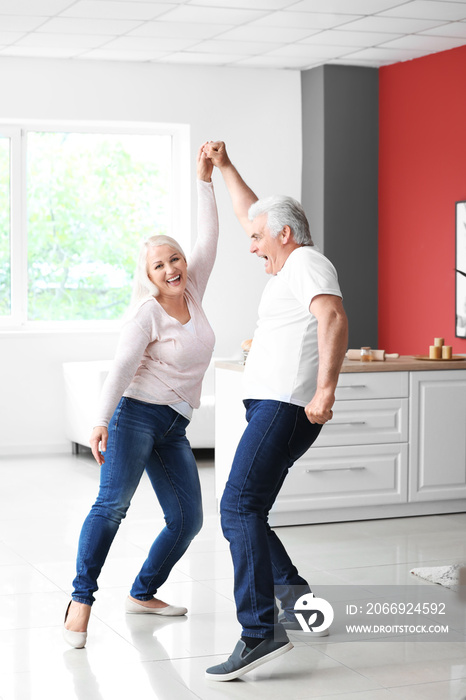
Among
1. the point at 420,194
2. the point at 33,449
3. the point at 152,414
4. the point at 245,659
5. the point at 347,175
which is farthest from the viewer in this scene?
the point at 347,175

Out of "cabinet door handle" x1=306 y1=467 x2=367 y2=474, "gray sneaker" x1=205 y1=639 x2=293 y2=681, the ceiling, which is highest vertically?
the ceiling

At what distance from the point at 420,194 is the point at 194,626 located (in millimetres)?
4423

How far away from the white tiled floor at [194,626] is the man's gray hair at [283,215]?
125cm

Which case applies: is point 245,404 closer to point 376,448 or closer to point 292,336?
point 292,336

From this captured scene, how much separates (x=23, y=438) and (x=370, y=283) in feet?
9.09

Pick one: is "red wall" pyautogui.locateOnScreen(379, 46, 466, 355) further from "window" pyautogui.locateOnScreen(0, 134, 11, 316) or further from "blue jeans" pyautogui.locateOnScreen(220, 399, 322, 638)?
"blue jeans" pyautogui.locateOnScreen(220, 399, 322, 638)

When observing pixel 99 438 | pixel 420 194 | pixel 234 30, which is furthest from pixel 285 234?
pixel 420 194

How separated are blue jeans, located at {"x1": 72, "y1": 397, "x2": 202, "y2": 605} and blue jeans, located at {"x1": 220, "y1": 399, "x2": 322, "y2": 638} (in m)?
0.39

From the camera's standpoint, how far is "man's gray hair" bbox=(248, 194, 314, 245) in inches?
114

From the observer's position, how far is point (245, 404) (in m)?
2.97

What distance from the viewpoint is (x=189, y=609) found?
3.47 meters

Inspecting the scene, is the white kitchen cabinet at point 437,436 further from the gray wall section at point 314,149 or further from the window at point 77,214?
the window at point 77,214

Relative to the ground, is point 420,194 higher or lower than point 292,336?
higher

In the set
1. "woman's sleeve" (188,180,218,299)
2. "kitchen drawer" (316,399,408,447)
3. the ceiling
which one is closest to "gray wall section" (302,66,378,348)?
the ceiling
